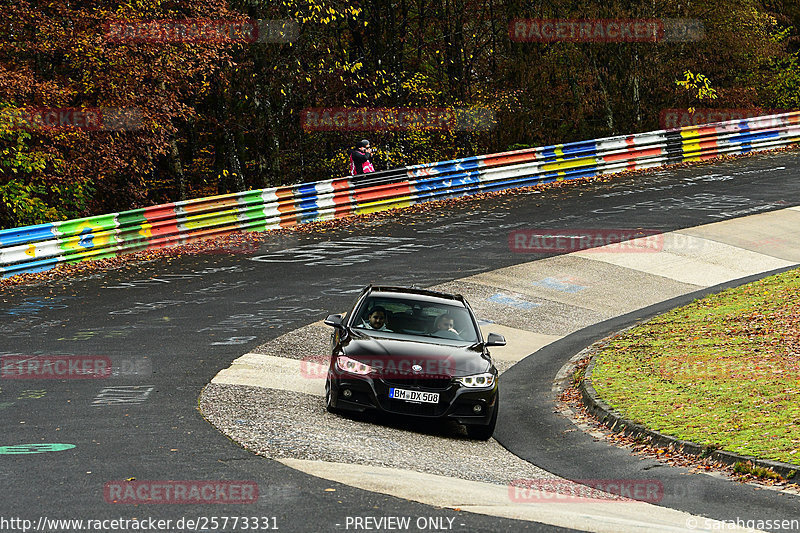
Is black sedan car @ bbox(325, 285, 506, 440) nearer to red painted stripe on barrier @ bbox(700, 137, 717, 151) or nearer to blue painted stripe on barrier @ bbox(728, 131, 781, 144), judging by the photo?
red painted stripe on barrier @ bbox(700, 137, 717, 151)

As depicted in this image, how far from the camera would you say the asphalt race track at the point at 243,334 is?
25.3 feet

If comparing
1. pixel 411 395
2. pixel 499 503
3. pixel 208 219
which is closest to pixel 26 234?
pixel 208 219

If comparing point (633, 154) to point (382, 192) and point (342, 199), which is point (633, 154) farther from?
point (342, 199)

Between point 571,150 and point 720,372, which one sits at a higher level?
point 571,150

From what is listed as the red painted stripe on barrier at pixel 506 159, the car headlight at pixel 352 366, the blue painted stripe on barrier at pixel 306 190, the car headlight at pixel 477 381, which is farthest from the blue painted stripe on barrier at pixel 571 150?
the car headlight at pixel 352 366

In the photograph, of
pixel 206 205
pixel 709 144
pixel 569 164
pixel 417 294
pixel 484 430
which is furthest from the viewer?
pixel 709 144

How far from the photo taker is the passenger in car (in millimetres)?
12000

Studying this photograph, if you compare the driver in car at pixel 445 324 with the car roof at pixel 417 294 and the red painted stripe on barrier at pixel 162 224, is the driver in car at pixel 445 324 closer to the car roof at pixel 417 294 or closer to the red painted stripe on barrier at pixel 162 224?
the car roof at pixel 417 294

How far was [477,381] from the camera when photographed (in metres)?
11.0

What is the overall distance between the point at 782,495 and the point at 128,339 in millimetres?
9778

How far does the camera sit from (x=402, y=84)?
104 ft

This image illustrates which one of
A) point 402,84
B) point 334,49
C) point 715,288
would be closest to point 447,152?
point 402,84

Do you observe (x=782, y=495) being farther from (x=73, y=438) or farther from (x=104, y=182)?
(x=104, y=182)

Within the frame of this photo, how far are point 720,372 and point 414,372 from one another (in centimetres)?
493
